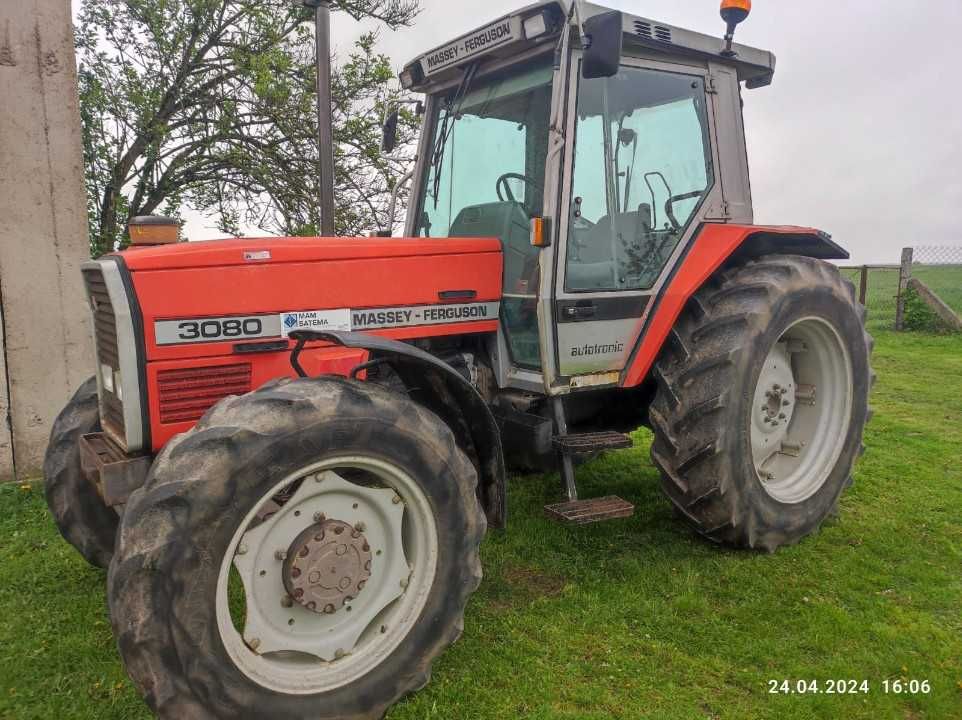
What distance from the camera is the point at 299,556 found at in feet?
8.34

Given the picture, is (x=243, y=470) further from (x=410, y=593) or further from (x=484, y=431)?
(x=484, y=431)

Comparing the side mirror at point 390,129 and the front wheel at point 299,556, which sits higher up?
the side mirror at point 390,129

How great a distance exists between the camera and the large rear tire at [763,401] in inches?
144

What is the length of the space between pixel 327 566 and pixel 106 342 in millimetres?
1367

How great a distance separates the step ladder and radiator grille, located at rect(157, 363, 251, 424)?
1.54 m

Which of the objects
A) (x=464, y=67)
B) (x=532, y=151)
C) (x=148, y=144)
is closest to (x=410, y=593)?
(x=532, y=151)

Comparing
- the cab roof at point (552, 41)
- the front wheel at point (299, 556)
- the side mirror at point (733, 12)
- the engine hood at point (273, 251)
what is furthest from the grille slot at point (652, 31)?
the front wheel at point (299, 556)

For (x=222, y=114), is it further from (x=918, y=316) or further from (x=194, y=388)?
(x=918, y=316)

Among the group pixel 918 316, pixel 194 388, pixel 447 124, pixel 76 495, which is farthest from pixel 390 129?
pixel 918 316

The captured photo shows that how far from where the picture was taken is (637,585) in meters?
3.60

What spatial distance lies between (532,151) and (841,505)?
292cm

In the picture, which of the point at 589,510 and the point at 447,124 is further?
the point at 447,124
